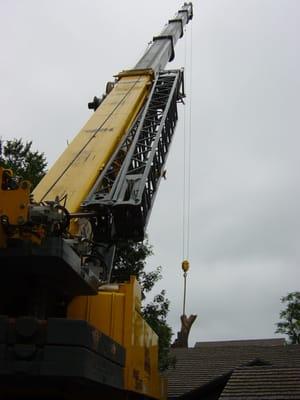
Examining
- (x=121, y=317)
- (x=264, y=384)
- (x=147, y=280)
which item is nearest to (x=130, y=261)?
(x=147, y=280)

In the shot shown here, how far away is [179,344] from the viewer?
24.2 meters

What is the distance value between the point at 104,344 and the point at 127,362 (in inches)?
47.4

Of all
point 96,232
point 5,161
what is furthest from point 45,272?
point 5,161

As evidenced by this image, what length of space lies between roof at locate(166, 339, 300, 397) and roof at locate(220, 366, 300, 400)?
131 inches

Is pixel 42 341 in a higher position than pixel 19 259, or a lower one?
lower

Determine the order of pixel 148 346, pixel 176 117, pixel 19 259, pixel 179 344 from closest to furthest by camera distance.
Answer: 1. pixel 19 259
2. pixel 148 346
3. pixel 176 117
4. pixel 179 344

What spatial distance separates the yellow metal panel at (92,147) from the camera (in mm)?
9383

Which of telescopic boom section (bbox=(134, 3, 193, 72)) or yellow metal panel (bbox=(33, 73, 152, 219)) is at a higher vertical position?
Answer: telescopic boom section (bbox=(134, 3, 193, 72))

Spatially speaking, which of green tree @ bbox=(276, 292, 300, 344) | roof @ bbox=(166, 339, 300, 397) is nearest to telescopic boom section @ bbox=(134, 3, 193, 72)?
roof @ bbox=(166, 339, 300, 397)

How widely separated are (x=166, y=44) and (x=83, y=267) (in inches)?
412

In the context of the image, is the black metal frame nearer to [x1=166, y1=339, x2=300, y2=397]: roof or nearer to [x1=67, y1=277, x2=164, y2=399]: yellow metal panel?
[x1=67, y1=277, x2=164, y2=399]: yellow metal panel

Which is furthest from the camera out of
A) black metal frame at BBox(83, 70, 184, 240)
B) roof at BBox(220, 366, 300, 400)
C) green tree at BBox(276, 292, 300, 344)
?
green tree at BBox(276, 292, 300, 344)

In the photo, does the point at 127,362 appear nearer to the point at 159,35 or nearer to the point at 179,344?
the point at 159,35

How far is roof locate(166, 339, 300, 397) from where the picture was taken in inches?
762
